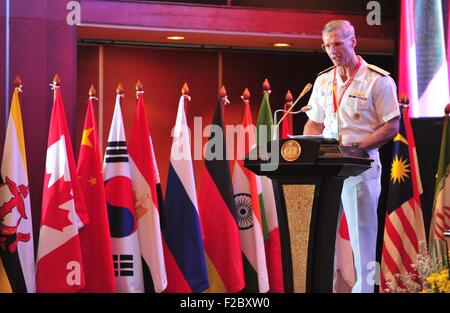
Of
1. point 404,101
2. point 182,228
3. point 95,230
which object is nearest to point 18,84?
point 95,230

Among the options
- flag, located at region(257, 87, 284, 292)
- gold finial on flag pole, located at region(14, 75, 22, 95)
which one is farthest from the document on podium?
gold finial on flag pole, located at region(14, 75, 22, 95)

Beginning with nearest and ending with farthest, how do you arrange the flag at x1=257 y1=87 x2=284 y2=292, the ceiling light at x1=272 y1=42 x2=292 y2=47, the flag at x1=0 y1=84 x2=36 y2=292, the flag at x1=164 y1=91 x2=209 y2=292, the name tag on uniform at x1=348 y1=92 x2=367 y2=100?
the name tag on uniform at x1=348 y1=92 x2=367 y2=100, the flag at x1=0 y1=84 x2=36 y2=292, the flag at x1=164 y1=91 x2=209 y2=292, the flag at x1=257 y1=87 x2=284 y2=292, the ceiling light at x1=272 y1=42 x2=292 y2=47

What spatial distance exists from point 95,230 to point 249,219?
99 cm

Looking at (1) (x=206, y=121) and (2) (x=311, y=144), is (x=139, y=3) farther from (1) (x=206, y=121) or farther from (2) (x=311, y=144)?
(2) (x=311, y=144)

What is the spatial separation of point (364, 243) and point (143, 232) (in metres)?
1.54

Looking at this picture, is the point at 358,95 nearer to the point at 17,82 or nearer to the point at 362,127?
the point at 362,127

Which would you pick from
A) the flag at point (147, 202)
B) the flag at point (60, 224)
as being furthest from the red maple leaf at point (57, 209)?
the flag at point (147, 202)

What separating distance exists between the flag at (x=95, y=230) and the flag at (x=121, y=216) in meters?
0.09

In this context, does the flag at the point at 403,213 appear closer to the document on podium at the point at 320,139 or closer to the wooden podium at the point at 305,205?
the wooden podium at the point at 305,205

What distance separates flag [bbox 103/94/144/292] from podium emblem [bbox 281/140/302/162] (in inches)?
80.1

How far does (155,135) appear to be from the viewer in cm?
766

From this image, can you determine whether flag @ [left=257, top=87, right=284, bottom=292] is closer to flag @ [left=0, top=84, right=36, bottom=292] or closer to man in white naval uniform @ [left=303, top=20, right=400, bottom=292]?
man in white naval uniform @ [left=303, top=20, right=400, bottom=292]

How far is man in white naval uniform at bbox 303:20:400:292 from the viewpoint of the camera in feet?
16.2

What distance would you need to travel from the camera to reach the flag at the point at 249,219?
6.20 meters
